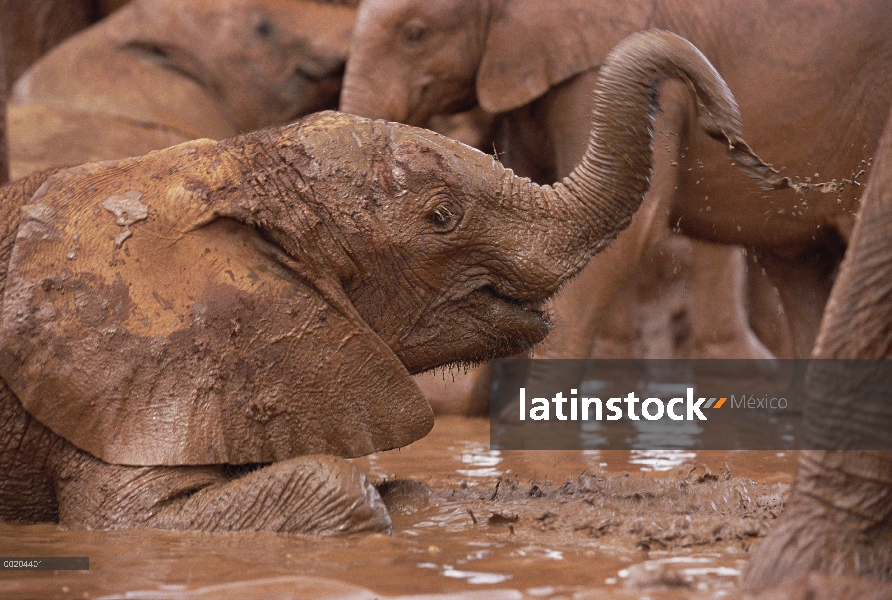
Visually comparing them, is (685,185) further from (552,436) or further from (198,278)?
(198,278)

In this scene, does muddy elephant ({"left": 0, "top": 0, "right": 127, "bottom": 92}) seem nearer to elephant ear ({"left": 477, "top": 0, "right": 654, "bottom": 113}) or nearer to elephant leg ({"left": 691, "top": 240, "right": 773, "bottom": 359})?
elephant leg ({"left": 691, "top": 240, "right": 773, "bottom": 359})

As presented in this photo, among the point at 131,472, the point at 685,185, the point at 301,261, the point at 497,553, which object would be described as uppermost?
the point at 685,185

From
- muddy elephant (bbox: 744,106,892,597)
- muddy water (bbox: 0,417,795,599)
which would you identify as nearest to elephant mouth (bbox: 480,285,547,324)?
muddy water (bbox: 0,417,795,599)

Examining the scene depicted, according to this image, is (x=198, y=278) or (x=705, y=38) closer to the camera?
(x=198, y=278)

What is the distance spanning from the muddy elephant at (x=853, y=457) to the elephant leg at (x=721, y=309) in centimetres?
601

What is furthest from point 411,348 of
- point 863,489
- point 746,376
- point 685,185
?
point 746,376

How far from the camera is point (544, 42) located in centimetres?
607

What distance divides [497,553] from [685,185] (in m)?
3.64

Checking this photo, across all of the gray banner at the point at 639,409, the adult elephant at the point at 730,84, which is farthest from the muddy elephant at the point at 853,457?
the adult elephant at the point at 730,84

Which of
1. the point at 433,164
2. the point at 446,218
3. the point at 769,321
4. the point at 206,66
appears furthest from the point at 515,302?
the point at 206,66

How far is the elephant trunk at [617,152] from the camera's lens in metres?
3.58

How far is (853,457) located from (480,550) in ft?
3.02

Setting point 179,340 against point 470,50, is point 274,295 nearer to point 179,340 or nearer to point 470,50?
point 179,340

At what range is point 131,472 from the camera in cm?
321
